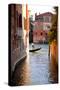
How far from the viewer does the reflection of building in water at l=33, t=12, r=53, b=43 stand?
223 centimetres

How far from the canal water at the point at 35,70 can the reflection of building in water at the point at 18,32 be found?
2.7 inches

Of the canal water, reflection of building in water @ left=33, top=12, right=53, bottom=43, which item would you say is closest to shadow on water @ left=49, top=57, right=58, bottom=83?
the canal water

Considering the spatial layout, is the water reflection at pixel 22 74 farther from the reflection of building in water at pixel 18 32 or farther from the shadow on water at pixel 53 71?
the shadow on water at pixel 53 71

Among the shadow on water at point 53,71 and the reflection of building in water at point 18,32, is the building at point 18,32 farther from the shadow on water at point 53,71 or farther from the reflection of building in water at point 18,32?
the shadow on water at point 53,71

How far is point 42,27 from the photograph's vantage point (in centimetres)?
224

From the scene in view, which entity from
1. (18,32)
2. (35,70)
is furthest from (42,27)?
(35,70)

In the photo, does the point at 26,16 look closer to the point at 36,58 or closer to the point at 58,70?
the point at 36,58

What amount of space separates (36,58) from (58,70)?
10.2 inches

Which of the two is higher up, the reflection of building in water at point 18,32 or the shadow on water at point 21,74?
the reflection of building in water at point 18,32

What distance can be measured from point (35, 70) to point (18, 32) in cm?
40

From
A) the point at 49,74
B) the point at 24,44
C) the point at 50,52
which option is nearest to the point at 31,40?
the point at 24,44

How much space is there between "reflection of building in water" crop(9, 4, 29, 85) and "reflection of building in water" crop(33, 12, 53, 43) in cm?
9

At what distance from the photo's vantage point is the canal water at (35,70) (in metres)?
2.17

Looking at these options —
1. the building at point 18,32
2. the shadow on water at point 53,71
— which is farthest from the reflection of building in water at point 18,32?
the shadow on water at point 53,71
